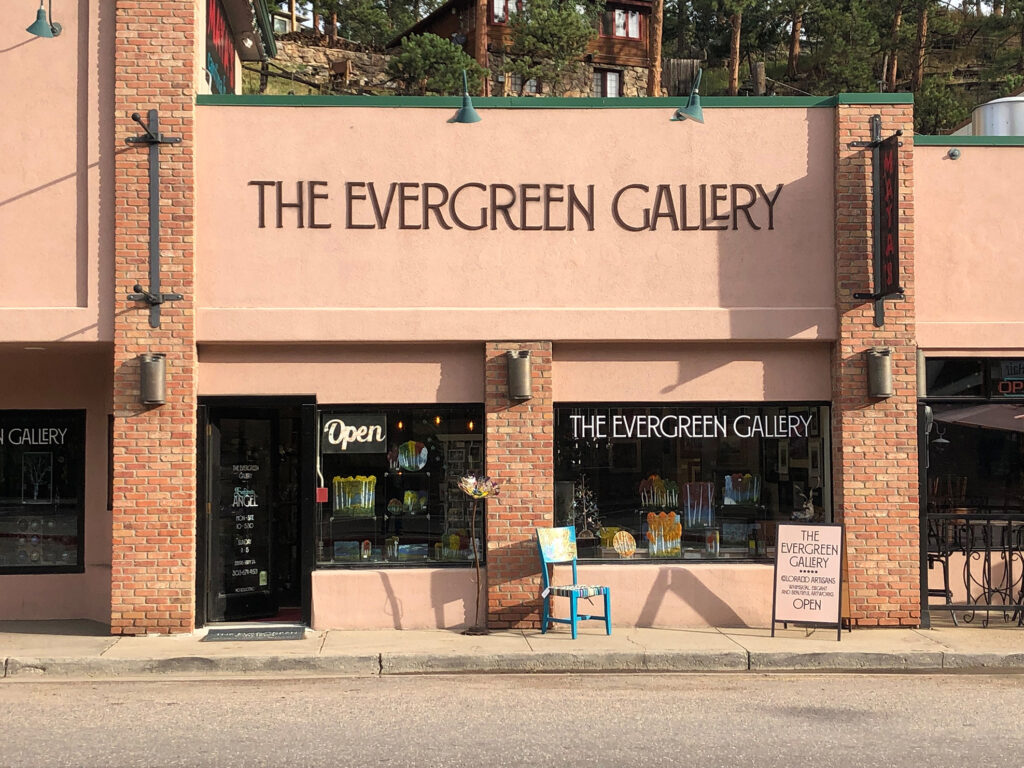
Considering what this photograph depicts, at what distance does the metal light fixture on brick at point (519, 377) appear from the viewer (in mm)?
11789

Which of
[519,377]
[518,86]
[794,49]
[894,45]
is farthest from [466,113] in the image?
[794,49]

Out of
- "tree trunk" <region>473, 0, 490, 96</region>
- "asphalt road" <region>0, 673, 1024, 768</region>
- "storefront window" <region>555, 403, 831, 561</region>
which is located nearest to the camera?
"asphalt road" <region>0, 673, 1024, 768</region>

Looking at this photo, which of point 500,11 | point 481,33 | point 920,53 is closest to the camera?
point 920,53

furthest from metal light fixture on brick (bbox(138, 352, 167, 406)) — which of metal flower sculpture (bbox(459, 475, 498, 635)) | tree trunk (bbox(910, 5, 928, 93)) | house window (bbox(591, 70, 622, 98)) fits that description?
house window (bbox(591, 70, 622, 98))

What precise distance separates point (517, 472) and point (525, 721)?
13.8 feet

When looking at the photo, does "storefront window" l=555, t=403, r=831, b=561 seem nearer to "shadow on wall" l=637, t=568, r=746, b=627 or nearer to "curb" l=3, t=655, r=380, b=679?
"shadow on wall" l=637, t=568, r=746, b=627

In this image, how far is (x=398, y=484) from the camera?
12258 mm

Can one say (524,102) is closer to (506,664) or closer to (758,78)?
(758,78)

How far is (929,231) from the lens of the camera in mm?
12523

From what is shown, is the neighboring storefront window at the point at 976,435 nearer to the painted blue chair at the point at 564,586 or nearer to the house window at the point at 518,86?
the painted blue chair at the point at 564,586

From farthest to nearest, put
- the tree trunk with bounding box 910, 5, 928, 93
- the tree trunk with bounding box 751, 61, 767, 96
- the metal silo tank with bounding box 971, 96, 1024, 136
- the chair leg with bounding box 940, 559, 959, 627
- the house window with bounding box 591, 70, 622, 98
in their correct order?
1. the house window with bounding box 591, 70, 622, 98
2. the tree trunk with bounding box 910, 5, 928, 93
3. the tree trunk with bounding box 751, 61, 767, 96
4. the metal silo tank with bounding box 971, 96, 1024, 136
5. the chair leg with bounding box 940, 559, 959, 627

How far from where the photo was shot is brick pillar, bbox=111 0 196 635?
1145 centimetres

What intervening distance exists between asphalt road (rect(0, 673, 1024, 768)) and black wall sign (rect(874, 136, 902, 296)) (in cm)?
412

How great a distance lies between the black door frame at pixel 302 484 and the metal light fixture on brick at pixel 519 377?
2160 mm
